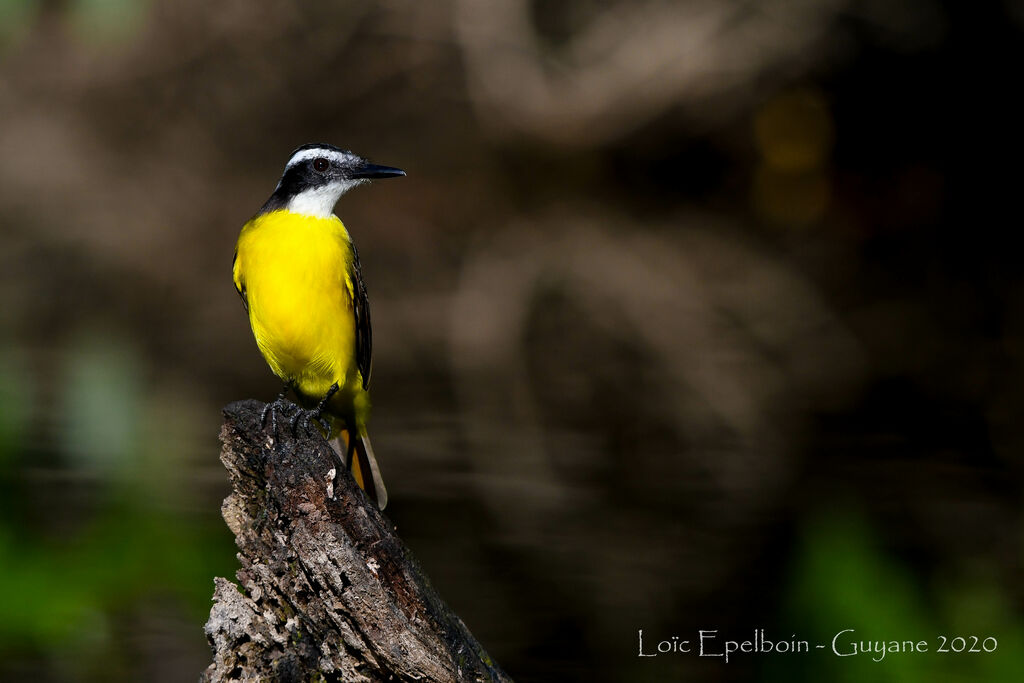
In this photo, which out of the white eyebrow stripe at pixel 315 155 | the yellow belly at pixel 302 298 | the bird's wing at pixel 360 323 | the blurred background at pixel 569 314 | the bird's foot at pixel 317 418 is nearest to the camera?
the bird's foot at pixel 317 418

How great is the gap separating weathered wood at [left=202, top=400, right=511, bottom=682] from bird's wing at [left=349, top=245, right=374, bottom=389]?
163 centimetres

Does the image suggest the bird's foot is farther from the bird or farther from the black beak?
the black beak

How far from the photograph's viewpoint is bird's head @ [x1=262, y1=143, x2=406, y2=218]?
16.1ft

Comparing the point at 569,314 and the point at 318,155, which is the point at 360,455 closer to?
the point at 318,155

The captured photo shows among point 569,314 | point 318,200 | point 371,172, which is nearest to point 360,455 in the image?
point 318,200

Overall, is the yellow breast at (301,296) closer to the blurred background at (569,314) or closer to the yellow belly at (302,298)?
the yellow belly at (302,298)

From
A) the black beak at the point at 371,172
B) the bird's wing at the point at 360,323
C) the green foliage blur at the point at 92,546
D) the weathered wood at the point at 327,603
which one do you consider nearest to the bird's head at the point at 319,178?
the black beak at the point at 371,172

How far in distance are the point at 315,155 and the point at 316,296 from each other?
67 centimetres

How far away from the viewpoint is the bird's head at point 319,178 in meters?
4.89

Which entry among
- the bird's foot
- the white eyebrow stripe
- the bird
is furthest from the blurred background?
the white eyebrow stripe

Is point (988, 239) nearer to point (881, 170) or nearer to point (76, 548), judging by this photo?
point (881, 170)

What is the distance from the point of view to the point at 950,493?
7.24 metres

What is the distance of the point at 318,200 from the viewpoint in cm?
493

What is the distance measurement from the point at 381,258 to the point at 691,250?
3.20 meters
